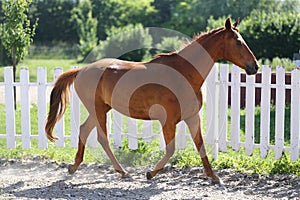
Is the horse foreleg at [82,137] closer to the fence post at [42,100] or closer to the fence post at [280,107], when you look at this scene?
the fence post at [42,100]

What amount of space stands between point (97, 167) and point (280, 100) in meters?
2.52

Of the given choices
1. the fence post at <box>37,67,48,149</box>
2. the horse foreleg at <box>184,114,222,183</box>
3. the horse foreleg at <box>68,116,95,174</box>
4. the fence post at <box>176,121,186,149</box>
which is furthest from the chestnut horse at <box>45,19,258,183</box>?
the fence post at <box>37,67,48,149</box>

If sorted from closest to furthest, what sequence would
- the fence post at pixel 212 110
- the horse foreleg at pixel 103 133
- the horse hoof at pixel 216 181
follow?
1. the horse hoof at pixel 216 181
2. the horse foreleg at pixel 103 133
3. the fence post at pixel 212 110

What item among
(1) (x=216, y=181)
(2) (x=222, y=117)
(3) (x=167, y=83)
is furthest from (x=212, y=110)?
(3) (x=167, y=83)

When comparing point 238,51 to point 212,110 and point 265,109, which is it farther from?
point 212,110

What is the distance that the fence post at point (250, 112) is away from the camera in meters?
6.38

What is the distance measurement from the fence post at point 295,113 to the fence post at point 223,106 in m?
0.88

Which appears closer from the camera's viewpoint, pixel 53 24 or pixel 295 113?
pixel 295 113

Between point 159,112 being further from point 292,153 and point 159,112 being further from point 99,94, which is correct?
Result: point 292,153

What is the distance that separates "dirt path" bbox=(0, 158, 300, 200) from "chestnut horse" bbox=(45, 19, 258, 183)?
208 millimetres

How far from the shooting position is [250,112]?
643 centimetres

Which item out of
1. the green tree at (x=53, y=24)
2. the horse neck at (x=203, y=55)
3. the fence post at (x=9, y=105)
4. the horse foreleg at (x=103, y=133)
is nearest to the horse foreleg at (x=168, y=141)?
the horse foreleg at (x=103, y=133)

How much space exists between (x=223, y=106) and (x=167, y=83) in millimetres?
1385

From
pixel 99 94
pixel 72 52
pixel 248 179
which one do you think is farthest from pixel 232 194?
pixel 72 52
